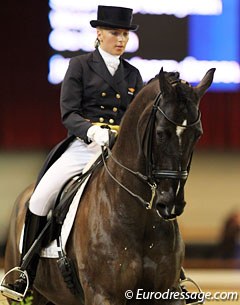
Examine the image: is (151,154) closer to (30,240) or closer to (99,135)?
(99,135)

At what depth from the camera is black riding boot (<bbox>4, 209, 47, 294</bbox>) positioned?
4.55 meters

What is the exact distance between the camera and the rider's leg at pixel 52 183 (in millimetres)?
4477

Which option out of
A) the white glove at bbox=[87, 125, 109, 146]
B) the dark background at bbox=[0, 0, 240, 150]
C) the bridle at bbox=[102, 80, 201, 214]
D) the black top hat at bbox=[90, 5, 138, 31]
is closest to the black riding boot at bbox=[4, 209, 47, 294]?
the white glove at bbox=[87, 125, 109, 146]

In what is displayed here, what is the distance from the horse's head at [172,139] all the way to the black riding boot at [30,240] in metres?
1.03

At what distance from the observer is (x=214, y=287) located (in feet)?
27.6

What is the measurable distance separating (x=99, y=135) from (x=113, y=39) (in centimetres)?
49

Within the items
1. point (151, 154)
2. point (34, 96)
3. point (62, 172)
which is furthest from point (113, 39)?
point (34, 96)

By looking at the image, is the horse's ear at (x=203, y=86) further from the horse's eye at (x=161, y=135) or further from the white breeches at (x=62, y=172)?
the white breeches at (x=62, y=172)

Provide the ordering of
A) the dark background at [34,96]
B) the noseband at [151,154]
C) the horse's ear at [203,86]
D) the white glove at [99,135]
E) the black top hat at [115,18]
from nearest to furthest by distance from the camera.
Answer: the noseband at [151,154] < the horse's ear at [203,86] < the white glove at [99,135] < the black top hat at [115,18] < the dark background at [34,96]

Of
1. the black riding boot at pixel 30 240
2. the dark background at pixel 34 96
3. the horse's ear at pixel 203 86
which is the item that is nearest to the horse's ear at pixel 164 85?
the horse's ear at pixel 203 86

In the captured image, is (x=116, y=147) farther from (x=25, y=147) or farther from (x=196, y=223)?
(x=196, y=223)

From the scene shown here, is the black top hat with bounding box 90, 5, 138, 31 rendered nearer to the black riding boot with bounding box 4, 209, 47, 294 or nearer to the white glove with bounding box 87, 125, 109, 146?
the white glove with bounding box 87, 125, 109, 146

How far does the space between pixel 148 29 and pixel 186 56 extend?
0.44 meters

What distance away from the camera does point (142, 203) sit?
3.85 m
